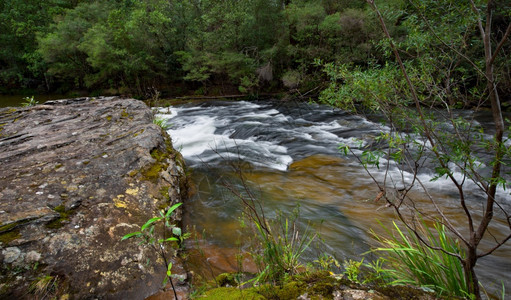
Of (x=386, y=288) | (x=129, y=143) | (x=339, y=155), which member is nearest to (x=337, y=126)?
(x=339, y=155)

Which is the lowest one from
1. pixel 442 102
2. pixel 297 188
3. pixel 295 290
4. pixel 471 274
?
pixel 297 188

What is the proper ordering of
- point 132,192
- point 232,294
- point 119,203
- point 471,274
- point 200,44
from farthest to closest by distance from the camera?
point 200,44 → point 132,192 → point 119,203 → point 471,274 → point 232,294

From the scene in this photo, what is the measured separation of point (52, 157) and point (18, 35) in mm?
28506

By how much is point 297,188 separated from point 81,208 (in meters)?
3.99

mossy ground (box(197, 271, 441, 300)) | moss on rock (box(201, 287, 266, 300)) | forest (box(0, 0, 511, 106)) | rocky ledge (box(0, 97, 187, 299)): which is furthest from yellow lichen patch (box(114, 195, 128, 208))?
forest (box(0, 0, 511, 106))

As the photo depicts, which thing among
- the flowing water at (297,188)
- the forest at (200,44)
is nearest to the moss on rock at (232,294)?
the flowing water at (297,188)

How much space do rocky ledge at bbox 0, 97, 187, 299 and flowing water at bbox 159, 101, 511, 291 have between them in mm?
765

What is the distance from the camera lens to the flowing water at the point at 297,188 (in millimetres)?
3449

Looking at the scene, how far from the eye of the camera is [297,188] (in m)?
5.50

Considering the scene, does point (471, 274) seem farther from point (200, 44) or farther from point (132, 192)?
point (200, 44)

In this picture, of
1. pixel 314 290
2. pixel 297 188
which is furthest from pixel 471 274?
pixel 297 188

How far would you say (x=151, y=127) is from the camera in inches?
210

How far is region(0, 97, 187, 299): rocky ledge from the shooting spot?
2102 mm

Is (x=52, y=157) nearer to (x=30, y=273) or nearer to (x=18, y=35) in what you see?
(x=30, y=273)
